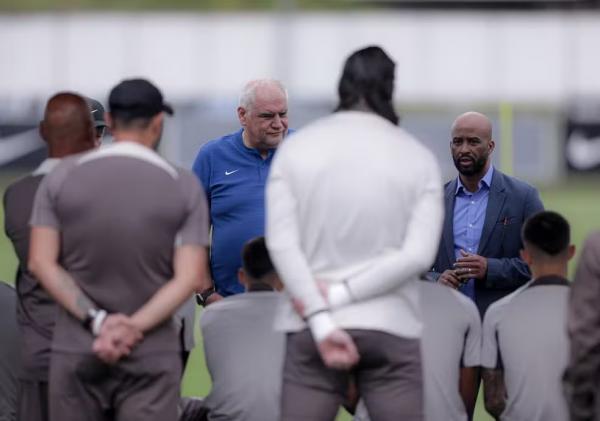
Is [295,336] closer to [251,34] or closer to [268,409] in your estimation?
[268,409]

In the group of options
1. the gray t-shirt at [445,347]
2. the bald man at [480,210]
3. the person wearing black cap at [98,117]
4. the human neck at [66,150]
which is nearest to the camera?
the human neck at [66,150]

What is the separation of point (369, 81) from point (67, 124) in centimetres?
111

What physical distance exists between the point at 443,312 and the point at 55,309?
1.42 m

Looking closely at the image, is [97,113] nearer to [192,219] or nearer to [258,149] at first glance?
[258,149]

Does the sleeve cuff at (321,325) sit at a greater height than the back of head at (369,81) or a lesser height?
lesser

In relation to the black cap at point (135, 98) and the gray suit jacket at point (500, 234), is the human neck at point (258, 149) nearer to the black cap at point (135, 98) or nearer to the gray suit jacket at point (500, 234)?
the gray suit jacket at point (500, 234)

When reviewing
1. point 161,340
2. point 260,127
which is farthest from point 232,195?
point 161,340

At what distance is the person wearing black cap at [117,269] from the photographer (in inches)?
166

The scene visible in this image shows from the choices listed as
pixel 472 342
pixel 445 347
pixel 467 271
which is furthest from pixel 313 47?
pixel 445 347

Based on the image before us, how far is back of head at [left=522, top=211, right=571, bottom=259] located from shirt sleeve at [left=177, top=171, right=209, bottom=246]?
51.1 inches

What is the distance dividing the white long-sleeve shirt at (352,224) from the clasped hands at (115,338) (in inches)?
19.5

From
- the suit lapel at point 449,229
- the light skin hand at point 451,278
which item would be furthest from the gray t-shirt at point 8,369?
the suit lapel at point 449,229

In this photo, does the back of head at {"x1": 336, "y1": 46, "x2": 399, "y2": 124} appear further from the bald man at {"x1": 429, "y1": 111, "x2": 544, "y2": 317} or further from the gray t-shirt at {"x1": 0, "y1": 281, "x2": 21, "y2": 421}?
the bald man at {"x1": 429, "y1": 111, "x2": 544, "y2": 317}

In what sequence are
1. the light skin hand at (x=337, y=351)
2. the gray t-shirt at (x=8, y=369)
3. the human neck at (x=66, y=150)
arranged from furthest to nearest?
the gray t-shirt at (x=8, y=369) → the human neck at (x=66, y=150) → the light skin hand at (x=337, y=351)
